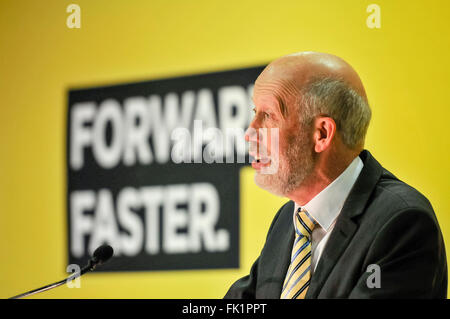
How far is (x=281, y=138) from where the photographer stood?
2.14 metres

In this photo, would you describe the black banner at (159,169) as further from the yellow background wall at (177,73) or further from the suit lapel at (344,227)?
the suit lapel at (344,227)

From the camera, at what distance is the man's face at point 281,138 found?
2.12 meters

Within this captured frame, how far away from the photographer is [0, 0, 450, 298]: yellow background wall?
2750 mm

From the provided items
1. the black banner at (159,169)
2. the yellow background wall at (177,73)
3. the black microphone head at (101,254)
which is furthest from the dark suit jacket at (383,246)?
the black banner at (159,169)

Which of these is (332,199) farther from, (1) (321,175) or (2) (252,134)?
(2) (252,134)

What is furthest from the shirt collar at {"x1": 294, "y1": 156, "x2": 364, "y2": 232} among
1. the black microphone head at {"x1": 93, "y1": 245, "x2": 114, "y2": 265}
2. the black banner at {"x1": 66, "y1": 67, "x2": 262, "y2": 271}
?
the black banner at {"x1": 66, "y1": 67, "x2": 262, "y2": 271}

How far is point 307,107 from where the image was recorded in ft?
6.89

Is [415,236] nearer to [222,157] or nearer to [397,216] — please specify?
[397,216]

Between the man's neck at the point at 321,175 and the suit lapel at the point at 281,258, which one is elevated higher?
the man's neck at the point at 321,175

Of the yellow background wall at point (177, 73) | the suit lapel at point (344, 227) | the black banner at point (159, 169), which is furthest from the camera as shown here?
the black banner at point (159, 169)

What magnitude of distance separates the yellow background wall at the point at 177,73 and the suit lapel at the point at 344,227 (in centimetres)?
84

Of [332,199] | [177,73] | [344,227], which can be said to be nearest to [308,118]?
[332,199]

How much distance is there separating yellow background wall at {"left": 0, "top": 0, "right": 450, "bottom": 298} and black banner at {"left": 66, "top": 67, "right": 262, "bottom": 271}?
8 centimetres

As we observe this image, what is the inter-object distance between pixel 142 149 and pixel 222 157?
54 cm
